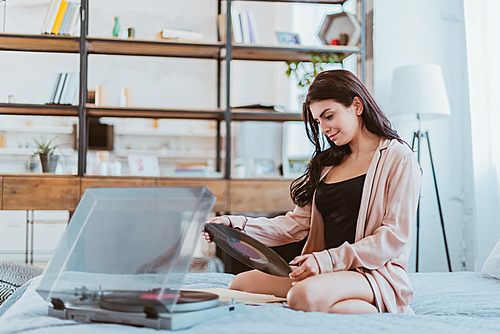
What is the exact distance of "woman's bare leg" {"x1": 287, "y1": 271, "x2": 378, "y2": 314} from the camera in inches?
47.8

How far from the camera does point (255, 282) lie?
1553mm

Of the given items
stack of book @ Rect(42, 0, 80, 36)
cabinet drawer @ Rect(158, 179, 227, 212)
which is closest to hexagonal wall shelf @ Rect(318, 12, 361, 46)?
cabinet drawer @ Rect(158, 179, 227, 212)

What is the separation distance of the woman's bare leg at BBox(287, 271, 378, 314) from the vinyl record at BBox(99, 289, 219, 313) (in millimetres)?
341

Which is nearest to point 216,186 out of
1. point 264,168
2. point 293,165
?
point 264,168

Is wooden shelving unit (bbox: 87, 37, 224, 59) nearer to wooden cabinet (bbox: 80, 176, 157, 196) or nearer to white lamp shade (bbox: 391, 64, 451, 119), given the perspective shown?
wooden cabinet (bbox: 80, 176, 157, 196)

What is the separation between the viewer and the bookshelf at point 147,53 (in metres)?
2.97

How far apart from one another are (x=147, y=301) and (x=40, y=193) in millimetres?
2278

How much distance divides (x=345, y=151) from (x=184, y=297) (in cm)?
96

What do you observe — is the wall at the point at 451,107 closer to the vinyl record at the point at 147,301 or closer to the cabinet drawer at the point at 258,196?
the cabinet drawer at the point at 258,196

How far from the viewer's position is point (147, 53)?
11.0 feet

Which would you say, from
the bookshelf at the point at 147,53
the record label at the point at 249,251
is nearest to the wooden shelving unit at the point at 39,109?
the bookshelf at the point at 147,53

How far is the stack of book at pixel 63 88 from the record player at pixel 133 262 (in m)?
2.26

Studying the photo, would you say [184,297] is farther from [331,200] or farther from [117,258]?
[331,200]

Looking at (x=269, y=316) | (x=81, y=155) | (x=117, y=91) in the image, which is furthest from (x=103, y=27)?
(x=269, y=316)
